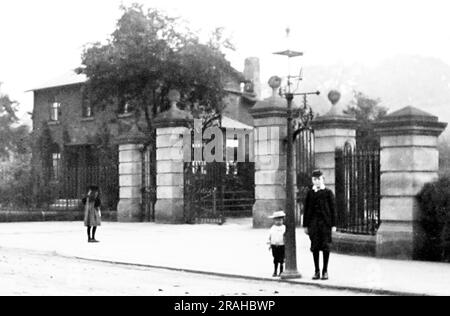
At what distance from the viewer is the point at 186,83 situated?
115 feet

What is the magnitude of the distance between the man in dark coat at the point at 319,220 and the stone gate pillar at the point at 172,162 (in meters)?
14.3

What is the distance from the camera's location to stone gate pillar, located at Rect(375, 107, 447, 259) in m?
15.7

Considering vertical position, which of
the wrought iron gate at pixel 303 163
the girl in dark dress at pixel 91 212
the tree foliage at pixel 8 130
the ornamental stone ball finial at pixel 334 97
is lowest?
the girl in dark dress at pixel 91 212

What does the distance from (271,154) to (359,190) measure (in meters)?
6.63

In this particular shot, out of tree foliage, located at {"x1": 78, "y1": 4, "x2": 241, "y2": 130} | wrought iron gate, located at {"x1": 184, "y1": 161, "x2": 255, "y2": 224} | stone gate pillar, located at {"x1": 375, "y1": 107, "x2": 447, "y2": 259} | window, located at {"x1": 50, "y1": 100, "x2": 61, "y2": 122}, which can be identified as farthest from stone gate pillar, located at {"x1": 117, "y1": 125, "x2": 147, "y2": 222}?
window, located at {"x1": 50, "y1": 100, "x2": 61, "y2": 122}

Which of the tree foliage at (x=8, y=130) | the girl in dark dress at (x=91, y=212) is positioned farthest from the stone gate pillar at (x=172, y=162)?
the tree foliage at (x=8, y=130)

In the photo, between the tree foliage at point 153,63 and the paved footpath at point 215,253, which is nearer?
the paved footpath at point 215,253

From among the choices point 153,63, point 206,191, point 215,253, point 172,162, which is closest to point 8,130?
point 153,63

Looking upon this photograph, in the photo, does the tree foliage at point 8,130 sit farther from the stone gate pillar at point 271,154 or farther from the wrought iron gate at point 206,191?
the stone gate pillar at point 271,154

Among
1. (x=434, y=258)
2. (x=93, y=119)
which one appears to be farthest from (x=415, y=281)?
(x=93, y=119)

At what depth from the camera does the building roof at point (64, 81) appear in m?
47.1

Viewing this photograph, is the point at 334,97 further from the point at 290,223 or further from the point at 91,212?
the point at 290,223

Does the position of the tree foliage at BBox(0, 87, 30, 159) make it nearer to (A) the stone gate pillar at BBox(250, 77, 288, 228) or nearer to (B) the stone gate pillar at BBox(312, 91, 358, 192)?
(A) the stone gate pillar at BBox(250, 77, 288, 228)
